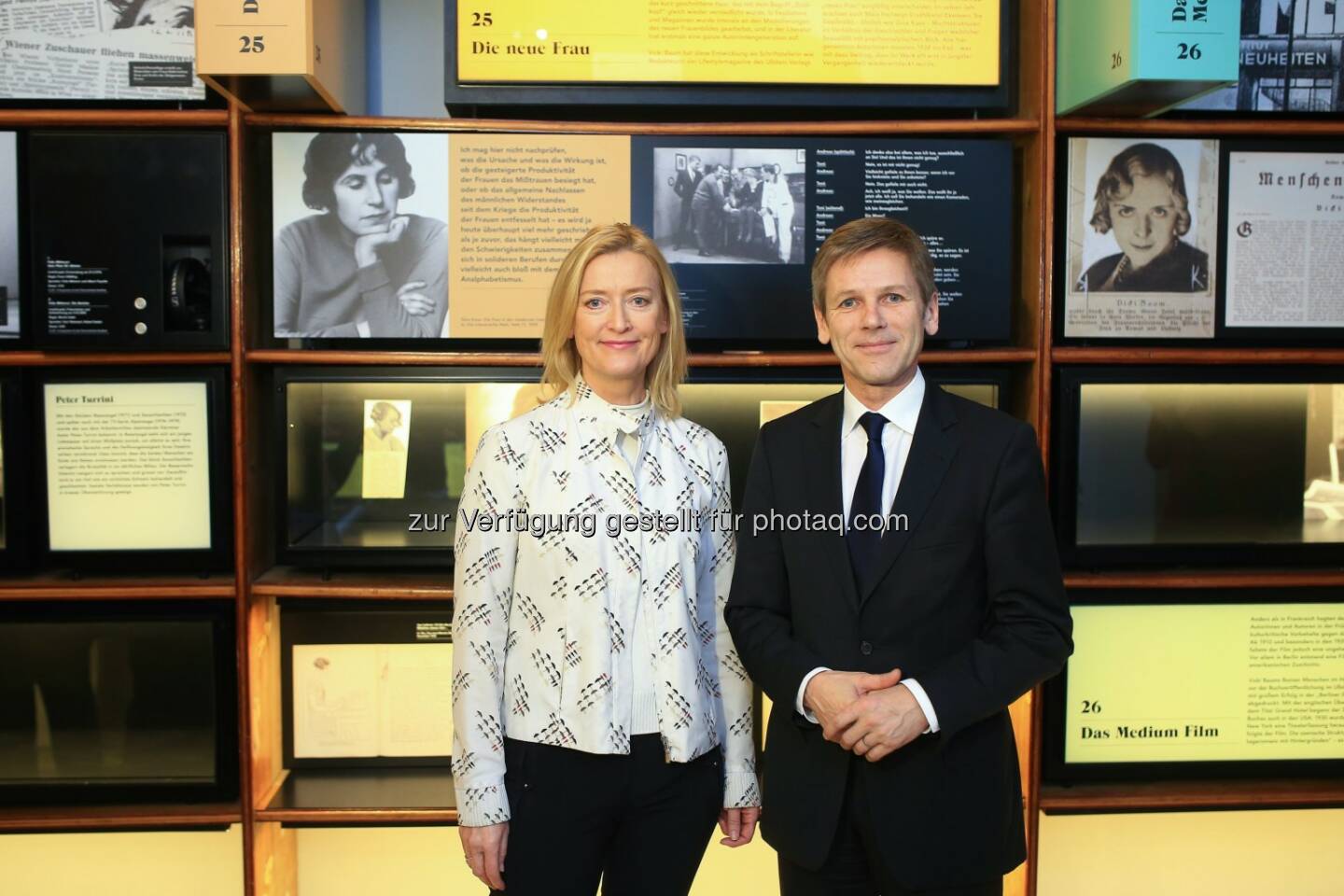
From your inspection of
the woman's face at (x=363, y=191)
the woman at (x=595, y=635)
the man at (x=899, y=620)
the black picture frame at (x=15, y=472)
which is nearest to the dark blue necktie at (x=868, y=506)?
the man at (x=899, y=620)

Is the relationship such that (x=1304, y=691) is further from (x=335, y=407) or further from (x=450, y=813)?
(x=335, y=407)

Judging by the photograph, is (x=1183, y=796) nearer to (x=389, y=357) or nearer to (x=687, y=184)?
(x=687, y=184)

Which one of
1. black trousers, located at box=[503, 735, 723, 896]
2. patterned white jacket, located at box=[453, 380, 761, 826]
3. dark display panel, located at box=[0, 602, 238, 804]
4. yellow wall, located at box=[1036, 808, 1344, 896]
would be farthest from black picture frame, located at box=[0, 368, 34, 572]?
yellow wall, located at box=[1036, 808, 1344, 896]

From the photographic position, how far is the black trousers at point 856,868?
55.0 inches

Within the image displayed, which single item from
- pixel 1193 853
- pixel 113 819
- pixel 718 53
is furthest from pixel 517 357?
pixel 1193 853

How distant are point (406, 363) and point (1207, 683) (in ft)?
6.30

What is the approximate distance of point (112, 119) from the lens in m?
2.07

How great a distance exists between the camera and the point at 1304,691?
7.35 ft

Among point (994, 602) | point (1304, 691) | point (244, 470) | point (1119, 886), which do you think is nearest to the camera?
point (994, 602)

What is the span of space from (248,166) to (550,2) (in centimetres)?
73

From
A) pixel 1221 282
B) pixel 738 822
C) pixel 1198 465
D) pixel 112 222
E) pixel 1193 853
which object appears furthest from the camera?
pixel 1193 853

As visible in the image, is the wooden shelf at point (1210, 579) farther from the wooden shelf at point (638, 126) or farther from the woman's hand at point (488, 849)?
the woman's hand at point (488, 849)

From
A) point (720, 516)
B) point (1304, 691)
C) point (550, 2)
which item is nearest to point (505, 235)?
point (550, 2)

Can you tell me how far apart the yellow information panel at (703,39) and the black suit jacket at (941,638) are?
3.36 feet
